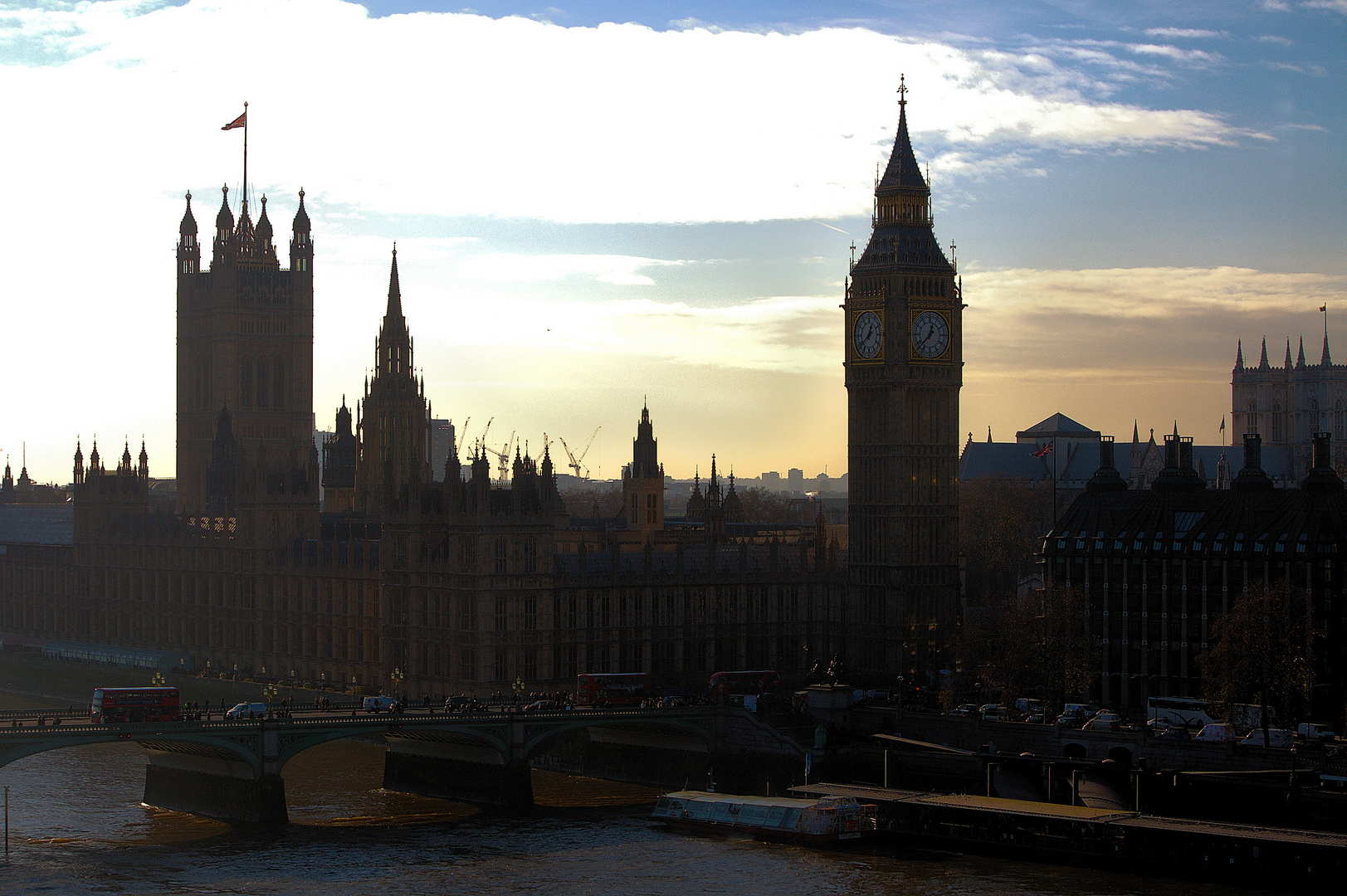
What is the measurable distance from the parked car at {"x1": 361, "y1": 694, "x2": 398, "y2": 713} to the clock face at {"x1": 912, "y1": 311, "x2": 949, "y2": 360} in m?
41.6

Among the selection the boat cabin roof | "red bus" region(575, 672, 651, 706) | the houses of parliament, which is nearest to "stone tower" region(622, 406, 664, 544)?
the houses of parliament

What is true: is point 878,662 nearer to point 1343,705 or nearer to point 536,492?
point 536,492

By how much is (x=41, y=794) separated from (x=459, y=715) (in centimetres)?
2398

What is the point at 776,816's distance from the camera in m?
111

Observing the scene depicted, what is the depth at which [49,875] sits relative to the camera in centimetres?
9812

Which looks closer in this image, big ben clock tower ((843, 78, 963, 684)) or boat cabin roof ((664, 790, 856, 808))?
boat cabin roof ((664, 790, 856, 808))

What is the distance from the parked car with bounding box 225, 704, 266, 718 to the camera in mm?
116844

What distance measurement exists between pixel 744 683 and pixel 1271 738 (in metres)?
37.7

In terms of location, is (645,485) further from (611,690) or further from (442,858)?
(442,858)

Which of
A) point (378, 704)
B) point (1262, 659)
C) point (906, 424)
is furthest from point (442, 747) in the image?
point (1262, 659)

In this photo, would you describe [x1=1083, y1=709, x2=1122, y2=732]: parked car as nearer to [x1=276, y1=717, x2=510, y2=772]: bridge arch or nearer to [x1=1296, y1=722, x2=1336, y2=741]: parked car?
[x1=1296, y1=722, x2=1336, y2=741]: parked car

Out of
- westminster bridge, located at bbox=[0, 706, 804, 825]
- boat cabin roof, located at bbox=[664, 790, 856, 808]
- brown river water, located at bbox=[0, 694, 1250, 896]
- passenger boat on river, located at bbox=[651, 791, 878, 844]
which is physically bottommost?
brown river water, located at bbox=[0, 694, 1250, 896]

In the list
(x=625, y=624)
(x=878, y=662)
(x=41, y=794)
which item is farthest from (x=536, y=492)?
(x=41, y=794)

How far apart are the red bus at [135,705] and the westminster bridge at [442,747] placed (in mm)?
2190
